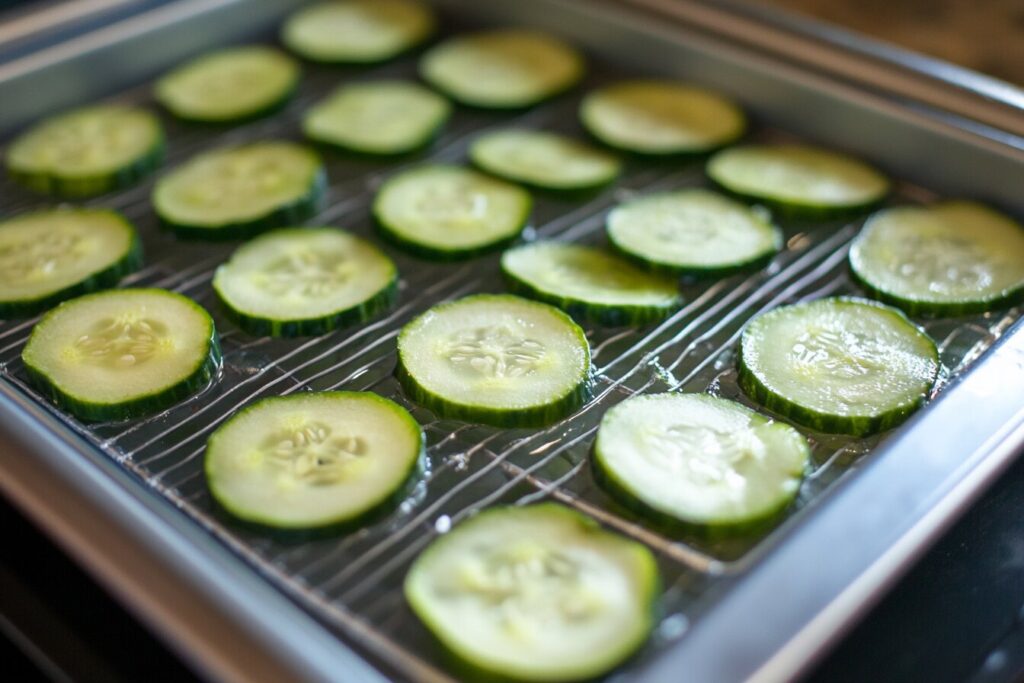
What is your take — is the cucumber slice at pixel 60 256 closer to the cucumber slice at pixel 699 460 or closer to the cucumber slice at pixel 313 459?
the cucumber slice at pixel 313 459

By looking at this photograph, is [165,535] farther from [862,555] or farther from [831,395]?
[831,395]

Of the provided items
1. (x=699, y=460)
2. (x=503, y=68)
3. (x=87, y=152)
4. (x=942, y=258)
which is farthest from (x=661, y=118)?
(x=87, y=152)

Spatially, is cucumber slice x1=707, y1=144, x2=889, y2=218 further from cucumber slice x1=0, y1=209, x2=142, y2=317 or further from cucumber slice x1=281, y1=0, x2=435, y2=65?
cucumber slice x1=0, y1=209, x2=142, y2=317

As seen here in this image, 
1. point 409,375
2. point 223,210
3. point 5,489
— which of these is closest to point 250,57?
point 223,210

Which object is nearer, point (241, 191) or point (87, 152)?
point (241, 191)

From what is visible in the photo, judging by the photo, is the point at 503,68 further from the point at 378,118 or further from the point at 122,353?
the point at 122,353

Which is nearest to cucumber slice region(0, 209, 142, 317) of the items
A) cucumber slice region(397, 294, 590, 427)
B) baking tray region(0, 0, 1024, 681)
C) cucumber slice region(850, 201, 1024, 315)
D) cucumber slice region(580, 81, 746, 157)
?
baking tray region(0, 0, 1024, 681)
